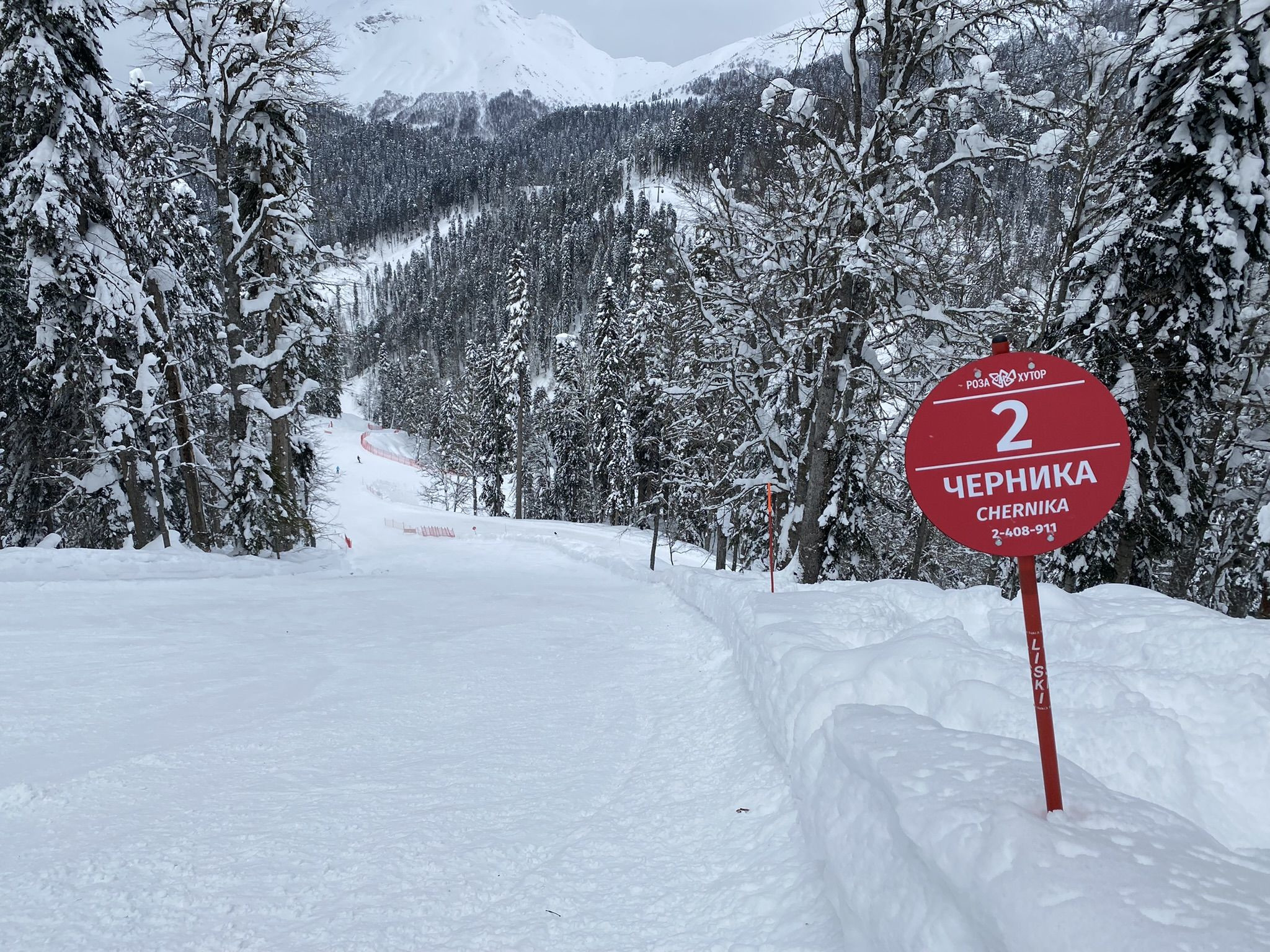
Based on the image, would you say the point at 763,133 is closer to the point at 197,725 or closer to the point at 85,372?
the point at 85,372

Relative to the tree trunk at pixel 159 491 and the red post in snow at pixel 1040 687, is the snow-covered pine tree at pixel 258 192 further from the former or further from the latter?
the red post in snow at pixel 1040 687

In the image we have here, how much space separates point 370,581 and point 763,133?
15220 mm

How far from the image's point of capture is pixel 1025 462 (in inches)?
86.9

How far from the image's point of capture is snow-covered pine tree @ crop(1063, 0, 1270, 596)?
9.28 metres

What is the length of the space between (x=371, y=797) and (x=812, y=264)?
29.3 feet

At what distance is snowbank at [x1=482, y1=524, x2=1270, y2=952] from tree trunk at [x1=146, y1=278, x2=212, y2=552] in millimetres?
13192

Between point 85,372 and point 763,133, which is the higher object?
point 763,133

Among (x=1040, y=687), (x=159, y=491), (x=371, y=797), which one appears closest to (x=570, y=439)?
(x=159, y=491)

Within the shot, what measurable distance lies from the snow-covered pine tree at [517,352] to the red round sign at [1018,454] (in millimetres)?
38809

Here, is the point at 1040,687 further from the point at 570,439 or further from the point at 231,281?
the point at 570,439

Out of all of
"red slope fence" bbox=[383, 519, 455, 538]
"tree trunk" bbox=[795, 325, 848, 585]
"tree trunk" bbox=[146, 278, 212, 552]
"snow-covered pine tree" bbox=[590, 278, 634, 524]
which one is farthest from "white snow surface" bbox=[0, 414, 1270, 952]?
"red slope fence" bbox=[383, 519, 455, 538]

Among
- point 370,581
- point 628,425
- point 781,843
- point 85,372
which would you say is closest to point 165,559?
point 370,581

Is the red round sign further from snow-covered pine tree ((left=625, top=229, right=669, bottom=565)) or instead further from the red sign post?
snow-covered pine tree ((left=625, top=229, right=669, bottom=565))

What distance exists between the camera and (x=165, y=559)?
990 centimetres
